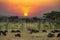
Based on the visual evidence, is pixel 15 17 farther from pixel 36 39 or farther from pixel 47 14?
pixel 36 39

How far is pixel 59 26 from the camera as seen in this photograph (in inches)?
2077

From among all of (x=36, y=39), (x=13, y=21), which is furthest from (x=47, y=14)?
(x=36, y=39)

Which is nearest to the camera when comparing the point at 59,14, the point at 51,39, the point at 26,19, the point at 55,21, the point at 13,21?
the point at 51,39

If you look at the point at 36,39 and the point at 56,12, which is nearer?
the point at 36,39

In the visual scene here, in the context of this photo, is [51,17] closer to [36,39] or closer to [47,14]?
[47,14]

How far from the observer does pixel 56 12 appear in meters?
50.7

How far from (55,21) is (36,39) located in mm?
28121

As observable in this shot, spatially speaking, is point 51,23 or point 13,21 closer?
point 51,23

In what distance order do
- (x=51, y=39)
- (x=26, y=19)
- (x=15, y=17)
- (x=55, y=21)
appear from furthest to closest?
(x=26, y=19), (x=15, y=17), (x=55, y=21), (x=51, y=39)

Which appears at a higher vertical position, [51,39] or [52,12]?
[52,12]

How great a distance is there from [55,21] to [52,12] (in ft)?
11.4

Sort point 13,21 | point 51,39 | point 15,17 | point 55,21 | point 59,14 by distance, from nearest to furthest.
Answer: point 51,39 < point 59,14 < point 55,21 < point 15,17 < point 13,21

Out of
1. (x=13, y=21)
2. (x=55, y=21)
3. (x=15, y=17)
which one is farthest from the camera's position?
(x=13, y=21)

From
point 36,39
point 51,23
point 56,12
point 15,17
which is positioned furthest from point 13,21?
point 36,39
